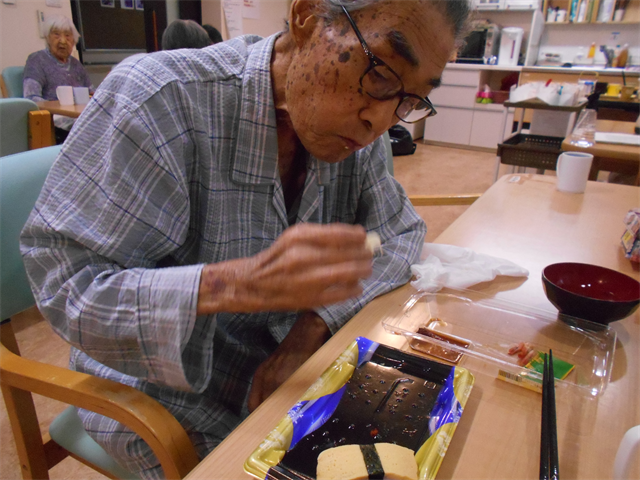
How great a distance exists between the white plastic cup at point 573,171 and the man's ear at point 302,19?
3.71 ft

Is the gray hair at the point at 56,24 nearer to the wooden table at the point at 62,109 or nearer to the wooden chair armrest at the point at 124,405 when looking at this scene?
the wooden table at the point at 62,109

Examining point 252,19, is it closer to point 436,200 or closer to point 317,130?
point 436,200

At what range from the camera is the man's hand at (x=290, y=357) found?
85 centimetres

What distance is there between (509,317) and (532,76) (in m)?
5.46

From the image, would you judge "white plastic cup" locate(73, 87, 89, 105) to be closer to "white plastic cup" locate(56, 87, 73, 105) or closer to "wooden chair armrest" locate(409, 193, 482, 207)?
"white plastic cup" locate(56, 87, 73, 105)

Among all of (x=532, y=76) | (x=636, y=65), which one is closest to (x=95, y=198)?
(x=532, y=76)

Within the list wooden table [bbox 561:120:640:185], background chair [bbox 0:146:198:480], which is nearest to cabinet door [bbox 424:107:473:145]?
wooden table [bbox 561:120:640:185]

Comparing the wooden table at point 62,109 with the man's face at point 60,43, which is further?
the man's face at point 60,43

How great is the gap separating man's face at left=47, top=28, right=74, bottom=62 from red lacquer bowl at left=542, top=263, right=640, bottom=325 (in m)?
4.29

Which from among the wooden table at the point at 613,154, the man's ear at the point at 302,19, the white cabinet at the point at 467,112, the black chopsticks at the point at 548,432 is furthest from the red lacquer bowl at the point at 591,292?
the white cabinet at the point at 467,112

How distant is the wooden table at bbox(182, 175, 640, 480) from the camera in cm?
54

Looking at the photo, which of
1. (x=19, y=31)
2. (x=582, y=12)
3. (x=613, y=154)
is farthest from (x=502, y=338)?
(x=582, y=12)

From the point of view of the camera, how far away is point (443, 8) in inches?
28.3

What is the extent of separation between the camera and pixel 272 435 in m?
0.54
